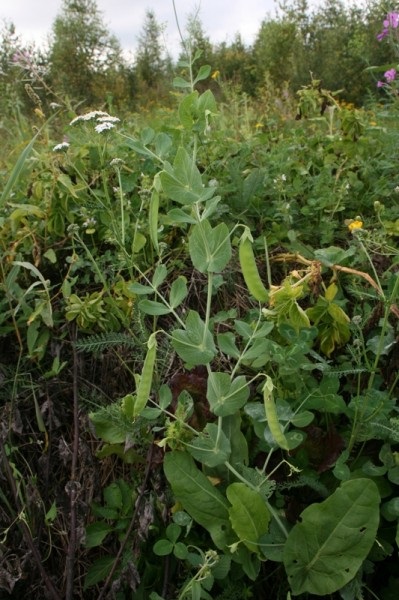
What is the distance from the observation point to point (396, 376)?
1.35 metres

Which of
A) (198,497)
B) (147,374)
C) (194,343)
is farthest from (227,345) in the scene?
(198,497)

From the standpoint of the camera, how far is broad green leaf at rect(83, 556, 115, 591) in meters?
1.39

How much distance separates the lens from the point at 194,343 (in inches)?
47.0

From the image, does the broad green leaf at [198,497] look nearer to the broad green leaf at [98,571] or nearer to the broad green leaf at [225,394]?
the broad green leaf at [225,394]

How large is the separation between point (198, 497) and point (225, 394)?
24 cm

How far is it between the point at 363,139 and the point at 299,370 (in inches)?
41.6

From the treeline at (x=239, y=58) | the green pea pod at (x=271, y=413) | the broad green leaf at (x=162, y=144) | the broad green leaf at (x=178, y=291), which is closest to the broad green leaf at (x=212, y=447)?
the green pea pod at (x=271, y=413)

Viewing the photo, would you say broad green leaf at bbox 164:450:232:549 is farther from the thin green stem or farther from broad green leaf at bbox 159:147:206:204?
broad green leaf at bbox 159:147:206:204

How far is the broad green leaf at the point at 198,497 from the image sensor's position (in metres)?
1.26

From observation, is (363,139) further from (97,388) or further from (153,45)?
(153,45)

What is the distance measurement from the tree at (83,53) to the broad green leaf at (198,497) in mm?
18966

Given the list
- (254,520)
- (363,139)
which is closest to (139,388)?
(254,520)

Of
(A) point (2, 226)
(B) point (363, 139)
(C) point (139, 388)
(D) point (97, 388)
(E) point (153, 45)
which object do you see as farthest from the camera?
(E) point (153, 45)

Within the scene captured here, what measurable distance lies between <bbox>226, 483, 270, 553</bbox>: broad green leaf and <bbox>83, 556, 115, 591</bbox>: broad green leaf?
38 cm
